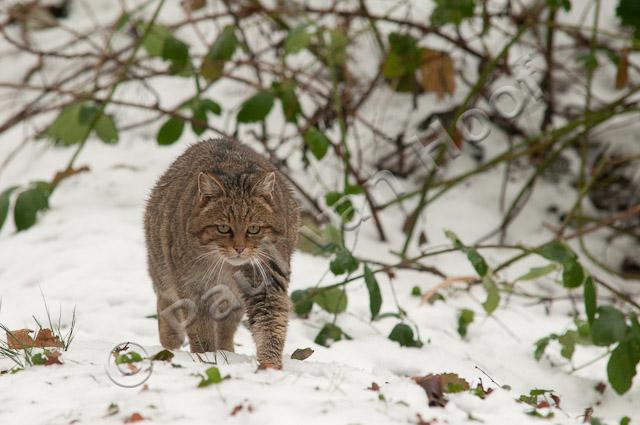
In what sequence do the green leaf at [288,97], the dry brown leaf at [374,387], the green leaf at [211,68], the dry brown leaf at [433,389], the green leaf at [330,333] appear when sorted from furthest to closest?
1. the green leaf at [211,68]
2. the green leaf at [288,97]
3. the green leaf at [330,333]
4. the dry brown leaf at [374,387]
5. the dry brown leaf at [433,389]

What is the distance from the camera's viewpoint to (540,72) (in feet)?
23.0

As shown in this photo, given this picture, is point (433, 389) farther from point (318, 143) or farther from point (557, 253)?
point (318, 143)

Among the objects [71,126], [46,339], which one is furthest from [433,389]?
[71,126]

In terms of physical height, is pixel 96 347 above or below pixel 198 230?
below

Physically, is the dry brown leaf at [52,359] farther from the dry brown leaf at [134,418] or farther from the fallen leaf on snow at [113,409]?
the dry brown leaf at [134,418]

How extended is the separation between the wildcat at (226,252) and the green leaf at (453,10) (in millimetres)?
1750

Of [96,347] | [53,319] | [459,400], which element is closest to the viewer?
[459,400]

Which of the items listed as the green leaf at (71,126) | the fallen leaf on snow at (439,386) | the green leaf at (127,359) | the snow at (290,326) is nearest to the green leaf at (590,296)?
the snow at (290,326)

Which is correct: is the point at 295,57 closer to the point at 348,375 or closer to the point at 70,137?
the point at 70,137

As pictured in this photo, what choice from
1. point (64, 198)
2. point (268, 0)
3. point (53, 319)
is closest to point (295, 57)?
point (268, 0)

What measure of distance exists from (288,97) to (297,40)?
61 cm

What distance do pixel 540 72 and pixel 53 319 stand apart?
4292mm

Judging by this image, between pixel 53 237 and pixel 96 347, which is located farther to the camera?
pixel 53 237

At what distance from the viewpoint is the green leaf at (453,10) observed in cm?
516
